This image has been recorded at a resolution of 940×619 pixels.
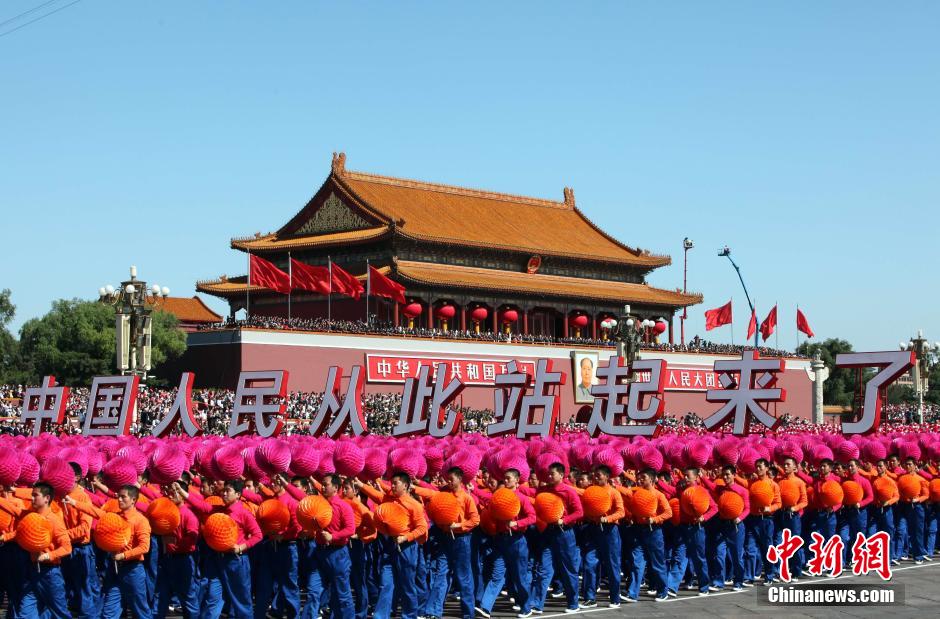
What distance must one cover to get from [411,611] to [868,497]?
6.07 meters

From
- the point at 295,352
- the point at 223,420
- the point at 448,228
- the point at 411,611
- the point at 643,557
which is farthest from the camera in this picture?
the point at 448,228

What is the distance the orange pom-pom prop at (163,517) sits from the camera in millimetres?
10148

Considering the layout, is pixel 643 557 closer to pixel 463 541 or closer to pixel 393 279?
pixel 463 541

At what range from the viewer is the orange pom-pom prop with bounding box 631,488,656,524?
12.6 meters

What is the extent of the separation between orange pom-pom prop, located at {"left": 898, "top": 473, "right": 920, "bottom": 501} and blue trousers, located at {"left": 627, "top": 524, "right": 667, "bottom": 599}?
12.5 feet

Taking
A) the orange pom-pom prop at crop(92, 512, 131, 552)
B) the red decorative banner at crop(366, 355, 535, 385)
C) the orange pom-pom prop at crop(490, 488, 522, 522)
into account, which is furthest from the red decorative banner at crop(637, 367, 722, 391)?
the orange pom-pom prop at crop(92, 512, 131, 552)

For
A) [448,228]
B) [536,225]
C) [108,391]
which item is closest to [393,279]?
[448,228]

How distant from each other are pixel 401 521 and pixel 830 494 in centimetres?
553

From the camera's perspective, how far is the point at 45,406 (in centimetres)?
2355

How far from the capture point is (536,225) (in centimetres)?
5341

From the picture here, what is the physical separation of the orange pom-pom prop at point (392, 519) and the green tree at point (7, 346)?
40798 millimetres

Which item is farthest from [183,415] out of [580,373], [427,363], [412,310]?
[580,373]

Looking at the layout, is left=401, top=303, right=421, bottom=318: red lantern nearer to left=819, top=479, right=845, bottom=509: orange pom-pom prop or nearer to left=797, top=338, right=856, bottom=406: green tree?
left=797, top=338, right=856, bottom=406: green tree

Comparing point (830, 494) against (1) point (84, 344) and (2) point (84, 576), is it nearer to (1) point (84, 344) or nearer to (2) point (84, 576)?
(2) point (84, 576)
